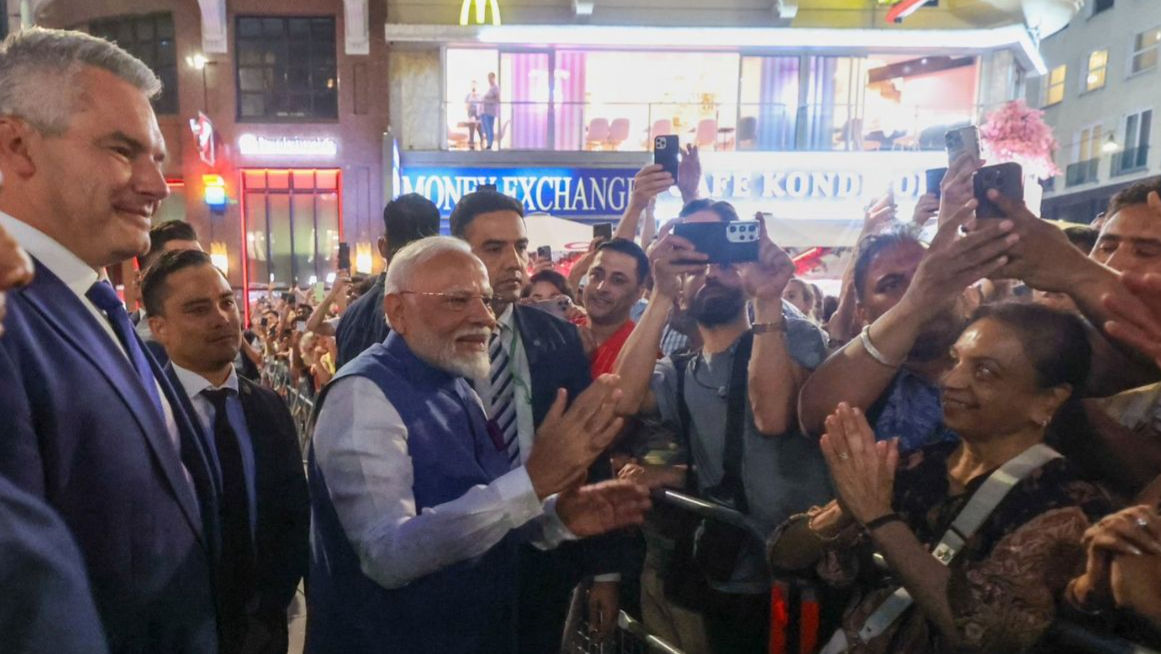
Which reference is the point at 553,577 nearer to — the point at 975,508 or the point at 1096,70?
the point at 975,508

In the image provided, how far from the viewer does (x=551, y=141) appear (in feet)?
51.4

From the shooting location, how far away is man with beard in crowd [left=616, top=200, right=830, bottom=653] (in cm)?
266

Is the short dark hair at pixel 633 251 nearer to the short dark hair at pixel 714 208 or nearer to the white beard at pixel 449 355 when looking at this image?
the short dark hair at pixel 714 208

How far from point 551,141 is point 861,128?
6.56 meters

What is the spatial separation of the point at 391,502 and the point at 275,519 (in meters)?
0.99

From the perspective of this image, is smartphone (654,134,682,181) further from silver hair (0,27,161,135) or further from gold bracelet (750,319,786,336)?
silver hair (0,27,161,135)

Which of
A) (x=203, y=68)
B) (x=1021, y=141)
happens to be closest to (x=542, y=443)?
(x=1021, y=141)

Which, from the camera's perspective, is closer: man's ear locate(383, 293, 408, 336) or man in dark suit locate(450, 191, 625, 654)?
man's ear locate(383, 293, 408, 336)

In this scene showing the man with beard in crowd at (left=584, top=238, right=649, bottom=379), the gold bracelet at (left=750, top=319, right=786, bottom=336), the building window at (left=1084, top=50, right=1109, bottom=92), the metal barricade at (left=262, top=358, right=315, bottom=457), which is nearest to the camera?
the gold bracelet at (left=750, top=319, right=786, bottom=336)

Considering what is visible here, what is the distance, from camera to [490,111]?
1547cm

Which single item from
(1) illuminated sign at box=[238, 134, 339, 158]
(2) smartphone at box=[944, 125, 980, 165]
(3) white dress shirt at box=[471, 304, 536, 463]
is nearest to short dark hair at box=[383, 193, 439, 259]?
(3) white dress shirt at box=[471, 304, 536, 463]

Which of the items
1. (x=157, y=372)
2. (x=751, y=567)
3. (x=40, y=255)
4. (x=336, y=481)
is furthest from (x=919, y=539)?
(x=40, y=255)

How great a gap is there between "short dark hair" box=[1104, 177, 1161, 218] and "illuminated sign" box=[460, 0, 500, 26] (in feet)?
45.0

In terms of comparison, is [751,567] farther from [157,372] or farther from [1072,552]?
[157,372]
